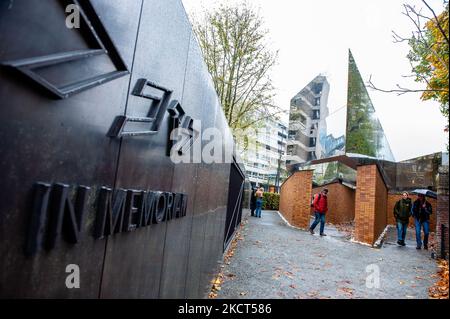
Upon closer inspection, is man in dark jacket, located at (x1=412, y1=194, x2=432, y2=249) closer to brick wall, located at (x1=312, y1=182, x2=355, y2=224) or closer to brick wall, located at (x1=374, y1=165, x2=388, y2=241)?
brick wall, located at (x1=374, y1=165, x2=388, y2=241)

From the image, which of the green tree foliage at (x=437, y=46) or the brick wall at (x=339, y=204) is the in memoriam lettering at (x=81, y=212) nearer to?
the green tree foliage at (x=437, y=46)

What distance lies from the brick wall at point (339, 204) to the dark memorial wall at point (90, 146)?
786 inches

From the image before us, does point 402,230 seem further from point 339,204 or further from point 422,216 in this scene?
point 339,204

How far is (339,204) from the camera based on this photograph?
20891mm

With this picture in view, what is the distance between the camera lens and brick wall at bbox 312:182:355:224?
2061 cm

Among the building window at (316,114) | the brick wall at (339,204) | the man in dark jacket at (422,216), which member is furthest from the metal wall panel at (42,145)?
the brick wall at (339,204)

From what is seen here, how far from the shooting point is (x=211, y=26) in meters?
15.1

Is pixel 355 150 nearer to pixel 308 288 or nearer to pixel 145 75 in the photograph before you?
pixel 308 288

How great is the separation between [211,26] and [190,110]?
1371cm

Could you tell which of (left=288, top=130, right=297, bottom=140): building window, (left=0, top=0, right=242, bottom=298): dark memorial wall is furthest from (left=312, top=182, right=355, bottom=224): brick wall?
(left=0, top=0, right=242, bottom=298): dark memorial wall

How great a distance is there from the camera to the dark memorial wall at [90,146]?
98cm

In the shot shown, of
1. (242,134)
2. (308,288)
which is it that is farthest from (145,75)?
(242,134)

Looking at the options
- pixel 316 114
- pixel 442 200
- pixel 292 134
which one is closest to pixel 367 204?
pixel 442 200

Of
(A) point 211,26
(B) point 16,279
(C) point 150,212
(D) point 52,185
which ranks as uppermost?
(A) point 211,26
